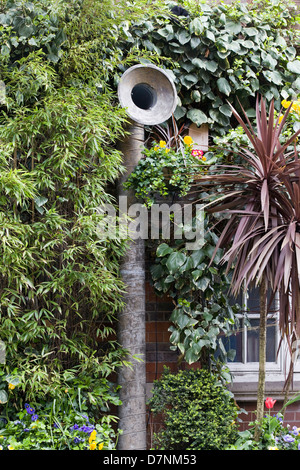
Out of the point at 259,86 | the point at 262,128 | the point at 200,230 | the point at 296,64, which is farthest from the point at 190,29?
the point at 200,230

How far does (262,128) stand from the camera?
107 inches

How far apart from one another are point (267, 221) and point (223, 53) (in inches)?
64.7

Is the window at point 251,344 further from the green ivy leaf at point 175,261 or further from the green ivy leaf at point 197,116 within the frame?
the green ivy leaf at point 197,116

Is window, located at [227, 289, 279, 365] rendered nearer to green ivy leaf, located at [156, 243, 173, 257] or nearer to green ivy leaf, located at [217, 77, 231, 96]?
green ivy leaf, located at [156, 243, 173, 257]

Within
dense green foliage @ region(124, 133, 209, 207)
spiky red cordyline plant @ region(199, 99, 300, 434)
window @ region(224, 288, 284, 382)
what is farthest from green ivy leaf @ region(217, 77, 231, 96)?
window @ region(224, 288, 284, 382)

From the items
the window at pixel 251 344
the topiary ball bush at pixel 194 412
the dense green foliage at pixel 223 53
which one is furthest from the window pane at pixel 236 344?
the dense green foliage at pixel 223 53

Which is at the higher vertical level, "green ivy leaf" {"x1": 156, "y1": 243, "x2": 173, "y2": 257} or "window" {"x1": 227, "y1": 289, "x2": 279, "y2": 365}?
"green ivy leaf" {"x1": 156, "y1": 243, "x2": 173, "y2": 257}

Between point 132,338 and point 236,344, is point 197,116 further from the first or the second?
point 236,344

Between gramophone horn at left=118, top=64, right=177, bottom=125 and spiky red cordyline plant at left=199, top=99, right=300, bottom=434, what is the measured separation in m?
0.69

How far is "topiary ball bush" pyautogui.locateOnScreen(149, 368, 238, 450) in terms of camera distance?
2.80 m

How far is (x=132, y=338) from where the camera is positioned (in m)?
3.10

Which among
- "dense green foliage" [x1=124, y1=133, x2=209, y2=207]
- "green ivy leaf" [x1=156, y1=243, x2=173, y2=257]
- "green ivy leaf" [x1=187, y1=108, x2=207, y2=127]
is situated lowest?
"green ivy leaf" [x1=156, y1=243, x2=173, y2=257]
